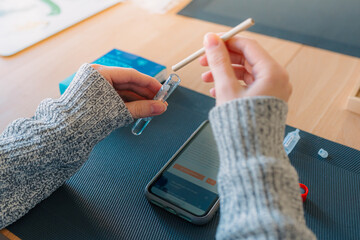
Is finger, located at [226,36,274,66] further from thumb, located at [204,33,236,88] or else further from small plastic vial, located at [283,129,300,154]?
small plastic vial, located at [283,129,300,154]

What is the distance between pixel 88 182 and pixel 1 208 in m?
0.11

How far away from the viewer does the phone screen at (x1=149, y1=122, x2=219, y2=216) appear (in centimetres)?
43

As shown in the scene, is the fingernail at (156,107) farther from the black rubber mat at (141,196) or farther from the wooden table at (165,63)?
the wooden table at (165,63)

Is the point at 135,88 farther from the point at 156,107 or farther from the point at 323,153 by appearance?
the point at 323,153

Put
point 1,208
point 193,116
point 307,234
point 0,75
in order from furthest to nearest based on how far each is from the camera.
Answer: point 0,75 → point 193,116 → point 1,208 → point 307,234

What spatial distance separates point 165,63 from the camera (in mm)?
725

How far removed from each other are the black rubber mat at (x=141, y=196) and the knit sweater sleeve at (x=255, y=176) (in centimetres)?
12

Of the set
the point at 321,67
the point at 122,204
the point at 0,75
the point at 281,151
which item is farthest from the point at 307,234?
the point at 0,75

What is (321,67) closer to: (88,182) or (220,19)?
(220,19)

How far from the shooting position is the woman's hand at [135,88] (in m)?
0.48

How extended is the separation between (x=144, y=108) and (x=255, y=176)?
227mm

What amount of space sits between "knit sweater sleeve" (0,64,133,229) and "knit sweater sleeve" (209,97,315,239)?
0.62 ft

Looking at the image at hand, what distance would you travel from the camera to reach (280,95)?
0.35 metres

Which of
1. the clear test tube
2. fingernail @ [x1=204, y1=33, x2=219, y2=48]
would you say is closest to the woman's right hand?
fingernail @ [x1=204, y1=33, x2=219, y2=48]
